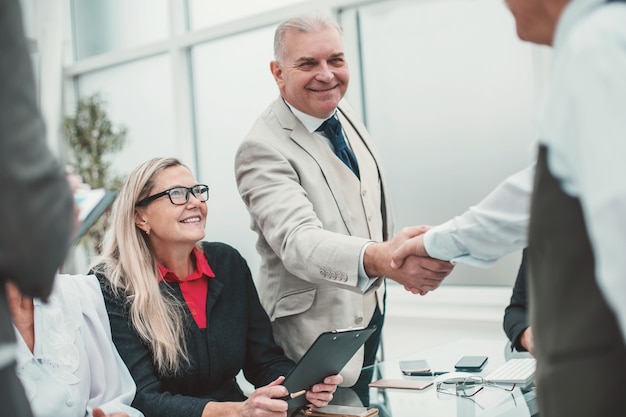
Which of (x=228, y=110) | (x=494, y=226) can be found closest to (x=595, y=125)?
(x=494, y=226)

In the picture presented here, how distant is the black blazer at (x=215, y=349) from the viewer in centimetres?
222

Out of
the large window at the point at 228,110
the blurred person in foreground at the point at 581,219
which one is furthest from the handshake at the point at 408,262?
the large window at the point at 228,110

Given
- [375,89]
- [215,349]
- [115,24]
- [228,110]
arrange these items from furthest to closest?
[115,24]
[228,110]
[375,89]
[215,349]

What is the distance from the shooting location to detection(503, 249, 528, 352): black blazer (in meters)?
2.49

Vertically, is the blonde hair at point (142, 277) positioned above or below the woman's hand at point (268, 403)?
above

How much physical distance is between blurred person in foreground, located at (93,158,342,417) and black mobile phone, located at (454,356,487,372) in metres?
0.39

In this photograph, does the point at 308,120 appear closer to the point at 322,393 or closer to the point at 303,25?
the point at 303,25

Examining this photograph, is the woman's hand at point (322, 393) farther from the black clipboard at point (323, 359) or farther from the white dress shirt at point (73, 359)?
the white dress shirt at point (73, 359)

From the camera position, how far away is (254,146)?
96.4 inches

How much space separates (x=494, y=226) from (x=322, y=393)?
2.55 ft

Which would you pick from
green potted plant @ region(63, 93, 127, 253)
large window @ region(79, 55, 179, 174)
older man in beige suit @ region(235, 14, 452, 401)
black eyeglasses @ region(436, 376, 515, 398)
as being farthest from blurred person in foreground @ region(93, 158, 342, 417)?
green potted plant @ region(63, 93, 127, 253)

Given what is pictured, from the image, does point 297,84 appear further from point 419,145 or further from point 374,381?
point 419,145

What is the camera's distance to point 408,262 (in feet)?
6.73

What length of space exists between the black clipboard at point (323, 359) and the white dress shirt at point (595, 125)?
113 centimetres
